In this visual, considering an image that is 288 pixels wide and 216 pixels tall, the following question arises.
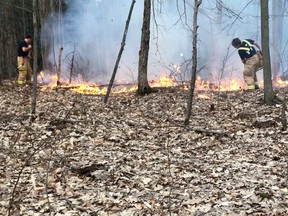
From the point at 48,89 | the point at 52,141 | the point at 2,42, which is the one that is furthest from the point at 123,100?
the point at 2,42

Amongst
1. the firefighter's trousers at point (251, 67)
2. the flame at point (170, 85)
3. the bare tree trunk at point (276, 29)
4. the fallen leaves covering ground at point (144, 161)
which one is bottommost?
the fallen leaves covering ground at point (144, 161)

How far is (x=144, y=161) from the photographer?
6590 mm

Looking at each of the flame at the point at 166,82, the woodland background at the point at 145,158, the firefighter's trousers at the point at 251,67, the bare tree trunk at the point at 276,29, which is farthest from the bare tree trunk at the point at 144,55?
the bare tree trunk at the point at 276,29

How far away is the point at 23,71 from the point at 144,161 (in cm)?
1018

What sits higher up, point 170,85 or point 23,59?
point 23,59

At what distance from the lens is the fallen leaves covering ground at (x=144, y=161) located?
16.0 ft

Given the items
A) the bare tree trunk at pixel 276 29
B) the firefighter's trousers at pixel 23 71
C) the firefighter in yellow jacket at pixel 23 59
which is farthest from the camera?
the bare tree trunk at pixel 276 29

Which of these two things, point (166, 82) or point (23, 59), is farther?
point (166, 82)

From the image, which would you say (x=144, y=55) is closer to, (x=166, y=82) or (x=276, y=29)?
(x=166, y=82)

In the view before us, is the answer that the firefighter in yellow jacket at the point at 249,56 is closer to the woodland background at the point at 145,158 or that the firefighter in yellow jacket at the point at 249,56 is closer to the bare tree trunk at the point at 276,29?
the woodland background at the point at 145,158

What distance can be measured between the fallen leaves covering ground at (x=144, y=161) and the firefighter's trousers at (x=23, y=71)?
4.67 meters

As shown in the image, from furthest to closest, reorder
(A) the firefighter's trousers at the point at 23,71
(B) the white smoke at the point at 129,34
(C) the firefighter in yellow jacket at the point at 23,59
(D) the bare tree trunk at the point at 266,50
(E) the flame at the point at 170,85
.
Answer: (B) the white smoke at the point at 129,34 → (A) the firefighter's trousers at the point at 23,71 → (C) the firefighter in yellow jacket at the point at 23,59 → (E) the flame at the point at 170,85 → (D) the bare tree trunk at the point at 266,50

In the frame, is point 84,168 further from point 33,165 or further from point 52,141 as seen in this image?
point 52,141

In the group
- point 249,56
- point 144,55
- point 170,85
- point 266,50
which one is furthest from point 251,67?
point 170,85
